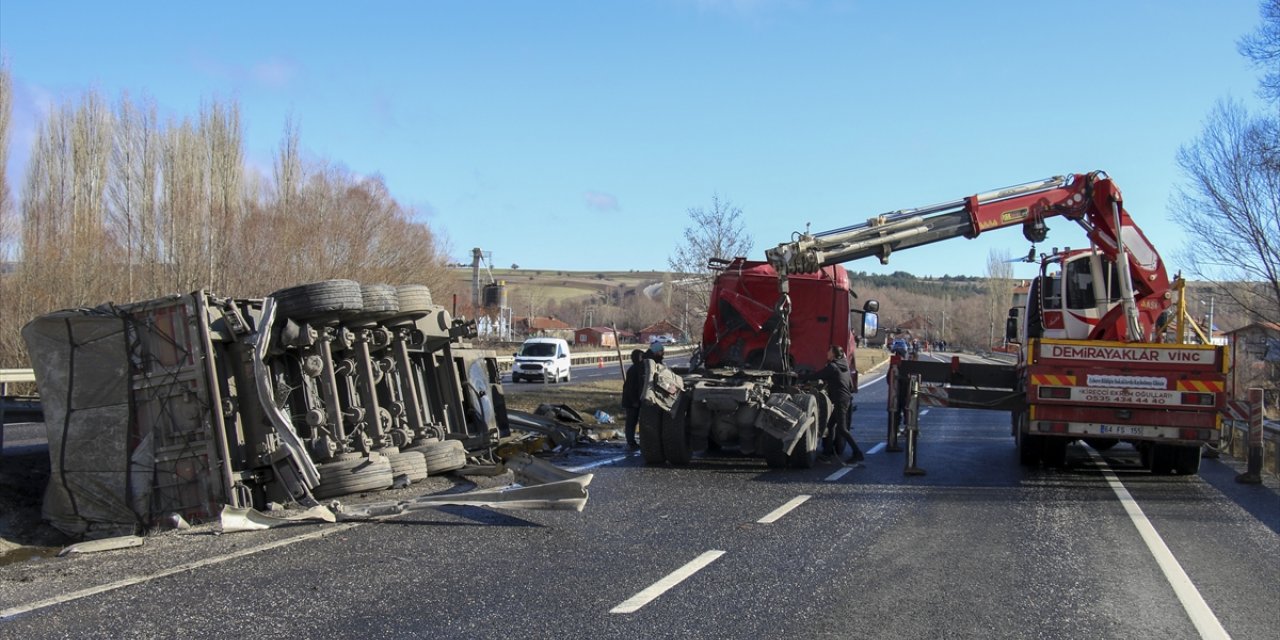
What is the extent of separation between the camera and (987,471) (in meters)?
13.9

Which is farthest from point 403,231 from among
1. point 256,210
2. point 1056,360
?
point 1056,360

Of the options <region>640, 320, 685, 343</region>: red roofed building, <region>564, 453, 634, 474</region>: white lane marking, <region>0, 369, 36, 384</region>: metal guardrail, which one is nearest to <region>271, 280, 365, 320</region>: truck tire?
<region>564, 453, 634, 474</region>: white lane marking

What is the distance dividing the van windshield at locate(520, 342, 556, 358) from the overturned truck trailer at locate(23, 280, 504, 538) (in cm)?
2813

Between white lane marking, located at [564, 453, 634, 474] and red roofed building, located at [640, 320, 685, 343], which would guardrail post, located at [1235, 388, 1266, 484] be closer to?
white lane marking, located at [564, 453, 634, 474]

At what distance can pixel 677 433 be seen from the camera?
1323cm

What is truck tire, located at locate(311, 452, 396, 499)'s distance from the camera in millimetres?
9516

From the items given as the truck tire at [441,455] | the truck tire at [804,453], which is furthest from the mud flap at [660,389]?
the truck tire at [441,455]

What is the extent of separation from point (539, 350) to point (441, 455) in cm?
2737

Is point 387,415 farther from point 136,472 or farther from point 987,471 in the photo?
point 987,471

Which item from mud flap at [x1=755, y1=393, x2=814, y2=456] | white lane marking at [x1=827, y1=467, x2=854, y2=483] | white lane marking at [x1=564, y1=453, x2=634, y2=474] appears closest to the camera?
white lane marking at [x1=827, y1=467, x2=854, y2=483]

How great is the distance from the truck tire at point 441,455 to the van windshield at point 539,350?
26.6 meters

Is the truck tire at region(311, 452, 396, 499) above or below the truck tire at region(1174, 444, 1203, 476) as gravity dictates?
above

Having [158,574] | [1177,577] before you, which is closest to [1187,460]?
[1177,577]

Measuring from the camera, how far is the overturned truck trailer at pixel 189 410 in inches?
353
